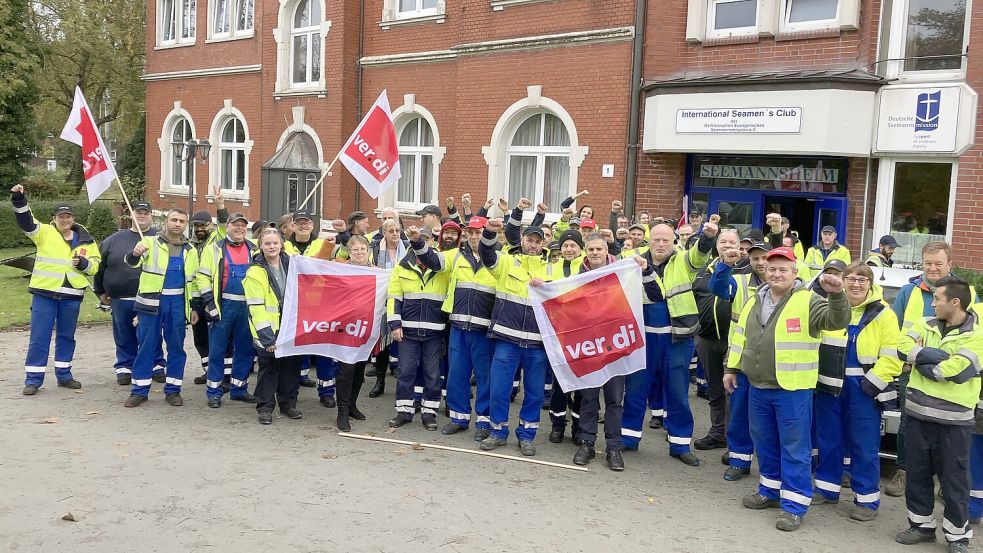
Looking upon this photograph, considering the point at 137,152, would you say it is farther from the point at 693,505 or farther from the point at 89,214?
the point at 693,505

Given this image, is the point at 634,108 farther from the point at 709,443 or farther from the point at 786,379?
the point at 786,379

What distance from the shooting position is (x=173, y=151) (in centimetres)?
2588

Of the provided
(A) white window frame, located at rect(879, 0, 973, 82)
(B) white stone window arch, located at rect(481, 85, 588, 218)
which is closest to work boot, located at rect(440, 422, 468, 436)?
(B) white stone window arch, located at rect(481, 85, 588, 218)

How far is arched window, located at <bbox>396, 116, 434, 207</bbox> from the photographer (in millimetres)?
19625

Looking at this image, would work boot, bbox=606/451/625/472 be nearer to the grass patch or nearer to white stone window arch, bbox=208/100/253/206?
the grass patch

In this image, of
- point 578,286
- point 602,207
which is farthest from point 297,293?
point 602,207

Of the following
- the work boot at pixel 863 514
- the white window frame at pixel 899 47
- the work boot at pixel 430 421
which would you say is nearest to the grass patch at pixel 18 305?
the work boot at pixel 430 421

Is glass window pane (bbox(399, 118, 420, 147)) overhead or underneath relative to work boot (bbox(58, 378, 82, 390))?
overhead

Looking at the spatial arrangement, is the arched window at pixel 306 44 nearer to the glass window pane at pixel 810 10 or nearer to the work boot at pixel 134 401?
the glass window pane at pixel 810 10

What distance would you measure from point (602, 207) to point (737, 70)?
11.1 feet

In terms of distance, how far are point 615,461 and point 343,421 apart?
104 inches

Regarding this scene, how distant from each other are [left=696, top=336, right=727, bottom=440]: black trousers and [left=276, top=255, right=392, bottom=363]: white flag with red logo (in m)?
3.27

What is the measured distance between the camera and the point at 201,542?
5.11 metres

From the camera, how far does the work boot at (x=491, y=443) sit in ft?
24.1
